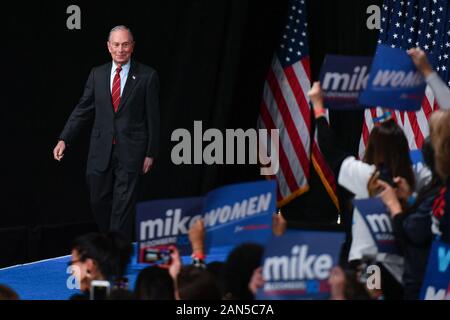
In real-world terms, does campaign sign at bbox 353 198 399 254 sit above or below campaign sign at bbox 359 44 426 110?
below

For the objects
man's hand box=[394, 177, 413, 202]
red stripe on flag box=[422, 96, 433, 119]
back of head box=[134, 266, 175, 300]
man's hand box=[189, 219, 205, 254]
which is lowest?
back of head box=[134, 266, 175, 300]

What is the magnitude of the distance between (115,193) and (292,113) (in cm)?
276

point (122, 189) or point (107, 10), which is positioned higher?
point (107, 10)

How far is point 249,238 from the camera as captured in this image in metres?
5.20

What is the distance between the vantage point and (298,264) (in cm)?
449

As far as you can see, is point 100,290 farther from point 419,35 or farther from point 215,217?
point 419,35

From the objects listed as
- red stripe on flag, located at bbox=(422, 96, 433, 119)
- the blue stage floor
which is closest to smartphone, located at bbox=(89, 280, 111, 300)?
the blue stage floor

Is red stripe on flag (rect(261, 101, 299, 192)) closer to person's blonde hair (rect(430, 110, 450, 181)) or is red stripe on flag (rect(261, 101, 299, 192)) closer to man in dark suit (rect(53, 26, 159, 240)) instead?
man in dark suit (rect(53, 26, 159, 240))

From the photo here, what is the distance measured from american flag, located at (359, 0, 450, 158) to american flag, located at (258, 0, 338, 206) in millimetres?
814

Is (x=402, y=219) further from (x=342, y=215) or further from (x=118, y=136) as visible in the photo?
(x=342, y=215)

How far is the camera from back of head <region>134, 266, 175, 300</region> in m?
4.92

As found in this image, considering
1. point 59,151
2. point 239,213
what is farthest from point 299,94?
point 239,213
